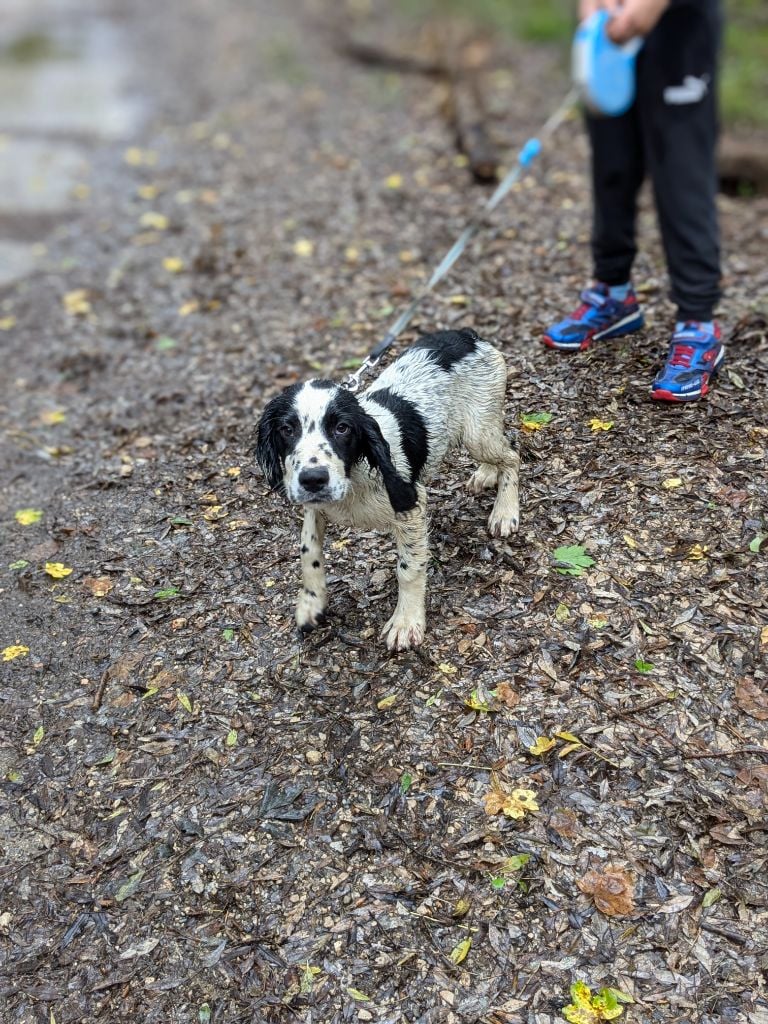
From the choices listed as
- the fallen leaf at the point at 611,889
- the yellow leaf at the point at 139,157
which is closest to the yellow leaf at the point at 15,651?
the fallen leaf at the point at 611,889

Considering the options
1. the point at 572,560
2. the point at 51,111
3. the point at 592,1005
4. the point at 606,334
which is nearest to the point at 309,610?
the point at 572,560

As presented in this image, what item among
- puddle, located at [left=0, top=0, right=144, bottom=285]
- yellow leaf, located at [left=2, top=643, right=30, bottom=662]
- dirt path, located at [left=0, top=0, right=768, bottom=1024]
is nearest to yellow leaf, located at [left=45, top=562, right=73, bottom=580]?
dirt path, located at [left=0, top=0, right=768, bottom=1024]

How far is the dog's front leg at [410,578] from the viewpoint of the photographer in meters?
3.72

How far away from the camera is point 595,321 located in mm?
5473

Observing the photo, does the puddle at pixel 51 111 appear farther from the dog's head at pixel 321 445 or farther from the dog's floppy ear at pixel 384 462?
the dog's floppy ear at pixel 384 462

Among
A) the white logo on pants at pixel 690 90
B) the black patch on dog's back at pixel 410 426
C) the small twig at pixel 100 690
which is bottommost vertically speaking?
the small twig at pixel 100 690

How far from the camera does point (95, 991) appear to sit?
315 centimetres

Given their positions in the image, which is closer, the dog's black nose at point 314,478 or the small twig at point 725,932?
the small twig at point 725,932

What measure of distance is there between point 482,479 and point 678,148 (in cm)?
198

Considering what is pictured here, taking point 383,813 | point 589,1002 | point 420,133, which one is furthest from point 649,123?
point 420,133

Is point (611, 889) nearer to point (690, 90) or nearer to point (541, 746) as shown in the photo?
point (541, 746)

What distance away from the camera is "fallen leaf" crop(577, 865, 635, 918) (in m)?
3.14

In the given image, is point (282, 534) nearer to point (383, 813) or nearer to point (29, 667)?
point (29, 667)

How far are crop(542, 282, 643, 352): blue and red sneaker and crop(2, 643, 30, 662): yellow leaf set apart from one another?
3509 mm
